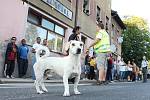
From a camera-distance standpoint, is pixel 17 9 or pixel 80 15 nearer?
pixel 17 9

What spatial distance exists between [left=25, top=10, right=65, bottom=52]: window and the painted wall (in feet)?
3.08

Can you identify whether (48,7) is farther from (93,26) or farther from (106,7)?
(106,7)

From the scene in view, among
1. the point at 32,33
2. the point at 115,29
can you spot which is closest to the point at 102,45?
the point at 32,33

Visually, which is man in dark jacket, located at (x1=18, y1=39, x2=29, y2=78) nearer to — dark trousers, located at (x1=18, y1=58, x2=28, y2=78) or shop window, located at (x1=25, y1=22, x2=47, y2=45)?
dark trousers, located at (x1=18, y1=58, x2=28, y2=78)

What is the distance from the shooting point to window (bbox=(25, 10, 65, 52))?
18859 millimetres

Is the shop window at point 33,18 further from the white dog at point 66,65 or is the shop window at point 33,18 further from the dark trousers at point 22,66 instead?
the white dog at point 66,65

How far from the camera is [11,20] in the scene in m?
16.8

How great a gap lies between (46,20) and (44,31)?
753 mm

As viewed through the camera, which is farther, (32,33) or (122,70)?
(122,70)

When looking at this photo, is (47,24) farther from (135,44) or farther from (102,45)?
(135,44)

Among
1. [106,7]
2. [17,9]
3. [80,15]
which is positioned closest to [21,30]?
[17,9]

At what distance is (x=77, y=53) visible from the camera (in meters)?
7.19

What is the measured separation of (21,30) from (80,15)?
Answer: 1001cm

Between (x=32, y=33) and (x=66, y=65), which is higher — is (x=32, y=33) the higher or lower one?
the higher one
